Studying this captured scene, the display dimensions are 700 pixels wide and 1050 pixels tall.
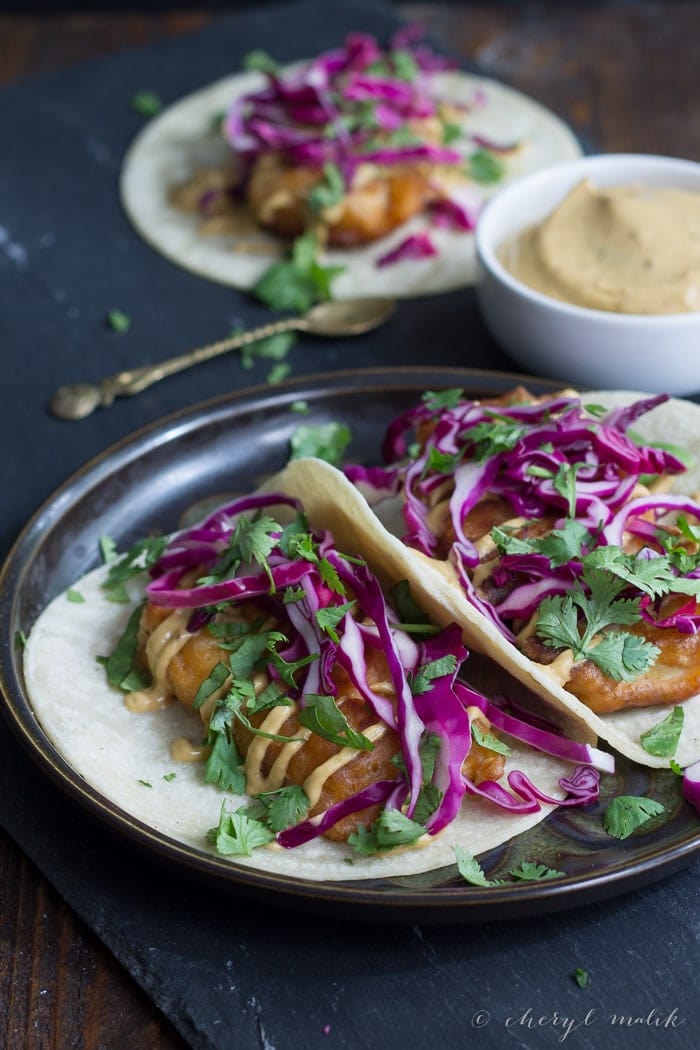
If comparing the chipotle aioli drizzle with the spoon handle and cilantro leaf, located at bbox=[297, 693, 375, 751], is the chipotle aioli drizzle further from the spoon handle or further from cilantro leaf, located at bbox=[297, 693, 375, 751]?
the spoon handle

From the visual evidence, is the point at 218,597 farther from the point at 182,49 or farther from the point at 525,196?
the point at 182,49

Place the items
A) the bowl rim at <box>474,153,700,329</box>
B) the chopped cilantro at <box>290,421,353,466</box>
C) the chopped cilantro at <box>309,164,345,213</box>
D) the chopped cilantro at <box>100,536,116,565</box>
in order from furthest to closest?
the chopped cilantro at <box>309,164,345,213</box>
the bowl rim at <box>474,153,700,329</box>
the chopped cilantro at <box>290,421,353,466</box>
the chopped cilantro at <box>100,536,116,565</box>

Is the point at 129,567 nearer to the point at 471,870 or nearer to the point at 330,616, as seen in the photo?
the point at 330,616

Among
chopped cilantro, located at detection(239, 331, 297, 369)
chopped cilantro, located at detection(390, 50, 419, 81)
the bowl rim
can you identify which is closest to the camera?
the bowl rim

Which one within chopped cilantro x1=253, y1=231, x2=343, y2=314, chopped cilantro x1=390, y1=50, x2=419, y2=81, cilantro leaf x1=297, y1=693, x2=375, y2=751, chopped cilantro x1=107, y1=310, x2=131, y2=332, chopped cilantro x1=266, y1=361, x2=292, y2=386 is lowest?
chopped cilantro x1=266, y1=361, x2=292, y2=386

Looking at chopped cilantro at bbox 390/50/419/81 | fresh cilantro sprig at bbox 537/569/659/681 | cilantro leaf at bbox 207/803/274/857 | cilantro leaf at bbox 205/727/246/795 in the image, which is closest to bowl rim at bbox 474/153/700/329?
chopped cilantro at bbox 390/50/419/81

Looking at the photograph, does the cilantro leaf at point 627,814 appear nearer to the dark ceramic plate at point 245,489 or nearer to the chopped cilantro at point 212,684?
the dark ceramic plate at point 245,489
